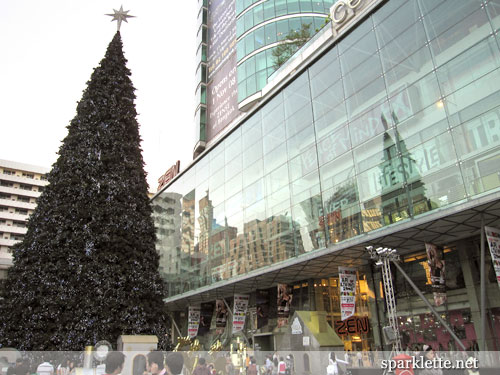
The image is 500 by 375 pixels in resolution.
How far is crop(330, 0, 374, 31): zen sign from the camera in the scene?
25953 millimetres

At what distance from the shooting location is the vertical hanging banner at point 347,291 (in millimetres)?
22909

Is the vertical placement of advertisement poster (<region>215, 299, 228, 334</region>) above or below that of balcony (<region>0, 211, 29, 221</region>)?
below

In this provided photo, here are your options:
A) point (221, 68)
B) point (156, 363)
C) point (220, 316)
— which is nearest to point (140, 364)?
point (156, 363)

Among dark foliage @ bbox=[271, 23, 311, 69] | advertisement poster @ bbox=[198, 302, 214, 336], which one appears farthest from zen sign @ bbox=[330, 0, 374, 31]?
advertisement poster @ bbox=[198, 302, 214, 336]

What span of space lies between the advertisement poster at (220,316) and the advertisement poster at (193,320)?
3.47 m

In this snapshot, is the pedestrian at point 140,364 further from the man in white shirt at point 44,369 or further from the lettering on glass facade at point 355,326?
the lettering on glass facade at point 355,326

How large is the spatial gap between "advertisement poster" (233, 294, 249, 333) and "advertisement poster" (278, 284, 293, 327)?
15.3 ft

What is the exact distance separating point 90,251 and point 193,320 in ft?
97.8

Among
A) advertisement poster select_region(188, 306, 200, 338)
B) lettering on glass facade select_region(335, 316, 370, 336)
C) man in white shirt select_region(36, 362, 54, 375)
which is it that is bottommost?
man in white shirt select_region(36, 362, 54, 375)

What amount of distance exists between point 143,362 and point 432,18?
69.8 ft

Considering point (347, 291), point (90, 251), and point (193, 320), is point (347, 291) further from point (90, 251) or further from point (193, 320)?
point (193, 320)

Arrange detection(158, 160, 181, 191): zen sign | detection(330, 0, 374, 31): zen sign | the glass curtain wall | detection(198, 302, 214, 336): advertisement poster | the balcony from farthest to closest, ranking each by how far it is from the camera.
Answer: the balcony, detection(158, 160, 181, 191): zen sign, detection(198, 302, 214, 336): advertisement poster, detection(330, 0, 374, 31): zen sign, the glass curtain wall

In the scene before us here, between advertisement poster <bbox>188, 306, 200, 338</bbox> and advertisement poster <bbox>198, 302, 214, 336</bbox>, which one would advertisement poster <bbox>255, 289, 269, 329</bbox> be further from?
advertisement poster <bbox>188, 306, 200, 338</bbox>

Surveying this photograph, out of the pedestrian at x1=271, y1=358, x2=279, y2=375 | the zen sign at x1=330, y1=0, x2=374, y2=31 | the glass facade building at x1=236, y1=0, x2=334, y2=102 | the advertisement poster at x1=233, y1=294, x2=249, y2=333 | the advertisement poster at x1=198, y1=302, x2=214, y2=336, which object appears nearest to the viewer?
the pedestrian at x1=271, y1=358, x2=279, y2=375
